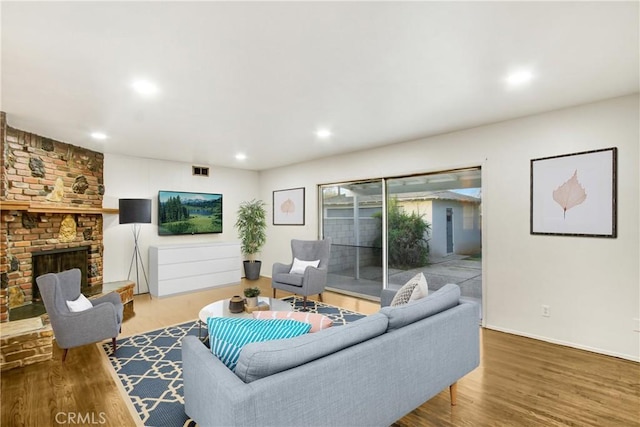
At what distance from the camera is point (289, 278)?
188 inches

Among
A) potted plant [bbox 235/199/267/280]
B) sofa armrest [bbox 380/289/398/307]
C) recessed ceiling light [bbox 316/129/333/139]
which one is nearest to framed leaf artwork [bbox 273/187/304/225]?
potted plant [bbox 235/199/267/280]

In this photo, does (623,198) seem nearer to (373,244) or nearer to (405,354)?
(405,354)

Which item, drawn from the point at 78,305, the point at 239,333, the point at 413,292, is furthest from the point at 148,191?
the point at 413,292

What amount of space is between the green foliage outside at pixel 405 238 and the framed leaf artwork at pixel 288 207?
1845mm

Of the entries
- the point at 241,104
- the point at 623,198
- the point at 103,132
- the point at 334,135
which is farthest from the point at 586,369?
the point at 103,132

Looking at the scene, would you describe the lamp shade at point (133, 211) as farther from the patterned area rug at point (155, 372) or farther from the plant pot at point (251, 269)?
the plant pot at point (251, 269)

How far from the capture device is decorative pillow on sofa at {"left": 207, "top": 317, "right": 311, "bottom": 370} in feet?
5.10

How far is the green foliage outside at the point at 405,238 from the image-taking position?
15.4 feet

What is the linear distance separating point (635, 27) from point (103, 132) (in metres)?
5.10

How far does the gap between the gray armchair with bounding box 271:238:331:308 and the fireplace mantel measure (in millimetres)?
2814

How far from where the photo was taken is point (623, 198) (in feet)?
9.64

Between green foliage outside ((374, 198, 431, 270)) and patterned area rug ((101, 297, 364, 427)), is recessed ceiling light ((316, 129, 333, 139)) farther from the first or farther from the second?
patterned area rug ((101, 297, 364, 427))

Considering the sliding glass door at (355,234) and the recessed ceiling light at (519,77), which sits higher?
the recessed ceiling light at (519,77)

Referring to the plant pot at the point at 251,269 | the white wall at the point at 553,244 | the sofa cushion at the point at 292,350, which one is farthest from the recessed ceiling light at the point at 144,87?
the plant pot at the point at 251,269
